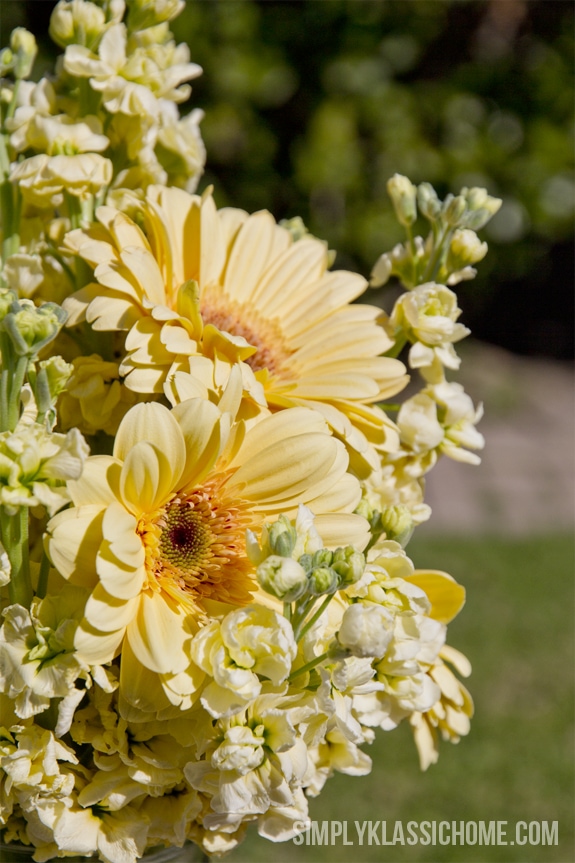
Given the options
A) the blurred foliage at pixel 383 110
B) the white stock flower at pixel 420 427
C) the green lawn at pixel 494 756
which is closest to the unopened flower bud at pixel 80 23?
the white stock flower at pixel 420 427

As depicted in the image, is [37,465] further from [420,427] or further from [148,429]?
[420,427]

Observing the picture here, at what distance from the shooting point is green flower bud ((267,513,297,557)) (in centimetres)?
47

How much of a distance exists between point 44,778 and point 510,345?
12.0 feet

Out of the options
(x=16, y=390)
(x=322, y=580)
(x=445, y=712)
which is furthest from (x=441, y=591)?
(x=16, y=390)

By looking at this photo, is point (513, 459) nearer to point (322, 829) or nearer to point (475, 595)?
point (475, 595)

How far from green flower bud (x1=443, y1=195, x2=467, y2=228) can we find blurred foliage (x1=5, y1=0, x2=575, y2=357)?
86.8 inches

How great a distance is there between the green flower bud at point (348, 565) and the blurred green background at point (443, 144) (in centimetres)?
170

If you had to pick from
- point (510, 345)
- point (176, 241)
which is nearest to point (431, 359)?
point (176, 241)

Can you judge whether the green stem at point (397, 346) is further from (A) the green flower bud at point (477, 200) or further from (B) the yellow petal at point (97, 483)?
(B) the yellow petal at point (97, 483)

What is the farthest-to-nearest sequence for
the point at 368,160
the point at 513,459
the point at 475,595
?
the point at 513,459, the point at 368,160, the point at 475,595

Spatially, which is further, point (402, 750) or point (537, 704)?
point (537, 704)

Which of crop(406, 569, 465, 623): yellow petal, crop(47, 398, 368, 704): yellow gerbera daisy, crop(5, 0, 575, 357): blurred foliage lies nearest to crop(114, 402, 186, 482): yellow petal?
crop(47, 398, 368, 704): yellow gerbera daisy

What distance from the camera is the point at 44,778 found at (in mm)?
513

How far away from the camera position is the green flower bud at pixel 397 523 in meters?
0.55
